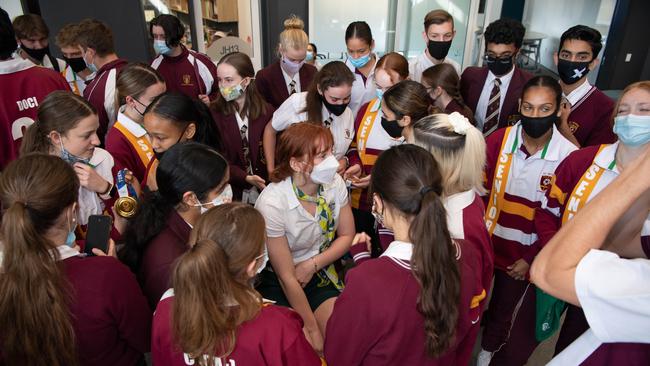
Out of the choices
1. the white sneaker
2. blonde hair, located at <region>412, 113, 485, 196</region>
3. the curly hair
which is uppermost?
the curly hair

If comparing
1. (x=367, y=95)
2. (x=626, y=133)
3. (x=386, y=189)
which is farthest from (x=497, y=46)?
(x=386, y=189)

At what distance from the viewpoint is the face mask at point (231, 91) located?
112 inches

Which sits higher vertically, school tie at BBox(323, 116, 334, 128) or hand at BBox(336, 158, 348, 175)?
school tie at BBox(323, 116, 334, 128)

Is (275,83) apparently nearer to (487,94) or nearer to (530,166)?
(487,94)

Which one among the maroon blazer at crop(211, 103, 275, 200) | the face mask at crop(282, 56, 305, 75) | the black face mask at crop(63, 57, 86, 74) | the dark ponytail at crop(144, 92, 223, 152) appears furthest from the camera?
the face mask at crop(282, 56, 305, 75)

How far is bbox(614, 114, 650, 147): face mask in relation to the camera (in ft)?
5.79

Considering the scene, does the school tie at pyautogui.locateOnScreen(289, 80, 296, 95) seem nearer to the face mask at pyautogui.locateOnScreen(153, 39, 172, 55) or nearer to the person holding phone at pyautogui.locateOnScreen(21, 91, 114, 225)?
the face mask at pyautogui.locateOnScreen(153, 39, 172, 55)

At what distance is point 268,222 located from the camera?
6.84 ft

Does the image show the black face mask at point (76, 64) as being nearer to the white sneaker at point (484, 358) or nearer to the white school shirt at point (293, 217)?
the white school shirt at point (293, 217)

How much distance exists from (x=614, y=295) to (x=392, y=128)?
1858 millimetres

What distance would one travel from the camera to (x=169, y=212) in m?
1.72

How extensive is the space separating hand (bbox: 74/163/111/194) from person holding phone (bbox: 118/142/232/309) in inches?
16.7

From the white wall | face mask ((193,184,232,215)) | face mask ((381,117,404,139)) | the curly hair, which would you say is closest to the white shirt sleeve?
face mask ((193,184,232,215))

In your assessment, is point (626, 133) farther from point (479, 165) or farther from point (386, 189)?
point (386, 189)
